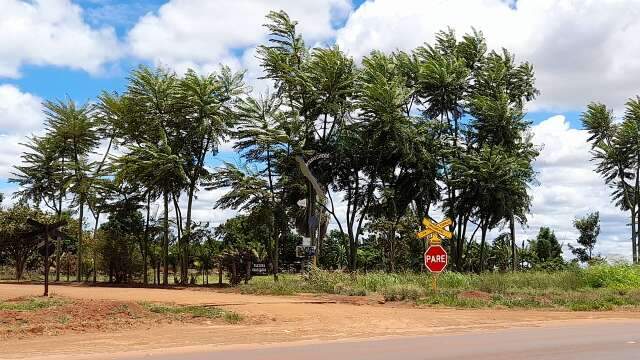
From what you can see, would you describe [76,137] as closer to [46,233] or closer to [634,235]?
[46,233]

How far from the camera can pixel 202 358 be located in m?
12.3

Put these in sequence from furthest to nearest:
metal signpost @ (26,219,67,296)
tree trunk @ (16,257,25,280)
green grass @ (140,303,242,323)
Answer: tree trunk @ (16,257,25,280)
metal signpost @ (26,219,67,296)
green grass @ (140,303,242,323)

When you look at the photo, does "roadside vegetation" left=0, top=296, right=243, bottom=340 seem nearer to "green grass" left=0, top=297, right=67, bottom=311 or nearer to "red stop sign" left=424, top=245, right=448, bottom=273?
"green grass" left=0, top=297, right=67, bottom=311

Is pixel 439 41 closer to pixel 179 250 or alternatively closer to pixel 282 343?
pixel 179 250

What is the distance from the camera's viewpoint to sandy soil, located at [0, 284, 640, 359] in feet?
45.7

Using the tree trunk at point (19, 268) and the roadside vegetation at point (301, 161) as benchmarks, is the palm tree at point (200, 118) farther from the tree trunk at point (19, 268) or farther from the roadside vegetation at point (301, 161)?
the tree trunk at point (19, 268)

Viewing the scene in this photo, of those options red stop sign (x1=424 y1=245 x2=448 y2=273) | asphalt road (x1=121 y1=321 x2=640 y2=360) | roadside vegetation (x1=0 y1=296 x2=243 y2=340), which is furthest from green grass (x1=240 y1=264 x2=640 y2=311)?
roadside vegetation (x1=0 y1=296 x2=243 y2=340)

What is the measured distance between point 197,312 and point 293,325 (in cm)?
326

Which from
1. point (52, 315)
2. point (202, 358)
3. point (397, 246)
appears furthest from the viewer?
point (397, 246)

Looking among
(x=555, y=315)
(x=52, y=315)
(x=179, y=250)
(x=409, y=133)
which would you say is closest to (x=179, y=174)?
(x=179, y=250)

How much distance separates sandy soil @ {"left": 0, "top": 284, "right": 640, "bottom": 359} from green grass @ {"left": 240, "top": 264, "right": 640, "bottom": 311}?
1668 mm

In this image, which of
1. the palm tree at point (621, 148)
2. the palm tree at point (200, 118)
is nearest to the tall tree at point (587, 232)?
the palm tree at point (621, 148)

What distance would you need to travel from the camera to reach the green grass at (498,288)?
82.6 ft

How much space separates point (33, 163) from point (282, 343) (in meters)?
35.4
